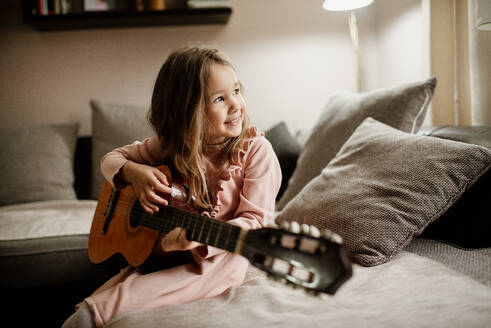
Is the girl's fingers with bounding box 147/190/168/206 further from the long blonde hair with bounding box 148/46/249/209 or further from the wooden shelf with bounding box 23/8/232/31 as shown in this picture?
the wooden shelf with bounding box 23/8/232/31

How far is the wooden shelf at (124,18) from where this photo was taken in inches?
87.4

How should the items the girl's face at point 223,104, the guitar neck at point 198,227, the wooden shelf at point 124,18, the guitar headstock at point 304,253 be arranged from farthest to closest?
1. the wooden shelf at point 124,18
2. the girl's face at point 223,104
3. the guitar neck at point 198,227
4. the guitar headstock at point 304,253

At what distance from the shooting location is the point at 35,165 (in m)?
2.05

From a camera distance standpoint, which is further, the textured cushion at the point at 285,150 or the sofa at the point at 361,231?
the textured cushion at the point at 285,150

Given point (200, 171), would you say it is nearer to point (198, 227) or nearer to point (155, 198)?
point (155, 198)

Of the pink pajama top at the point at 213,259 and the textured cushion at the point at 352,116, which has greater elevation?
the textured cushion at the point at 352,116

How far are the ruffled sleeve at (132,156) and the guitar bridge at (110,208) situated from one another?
0.03 metres

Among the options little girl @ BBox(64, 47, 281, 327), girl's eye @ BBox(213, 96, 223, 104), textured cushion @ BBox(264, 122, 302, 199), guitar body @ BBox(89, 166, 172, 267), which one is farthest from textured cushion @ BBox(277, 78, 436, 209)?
guitar body @ BBox(89, 166, 172, 267)

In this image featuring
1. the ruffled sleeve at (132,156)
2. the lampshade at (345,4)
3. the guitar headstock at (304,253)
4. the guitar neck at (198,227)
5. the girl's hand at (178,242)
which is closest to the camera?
the guitar headstock at (304,253)

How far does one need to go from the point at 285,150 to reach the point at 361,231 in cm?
93

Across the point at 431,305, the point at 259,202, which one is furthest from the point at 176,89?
the point at 431,305

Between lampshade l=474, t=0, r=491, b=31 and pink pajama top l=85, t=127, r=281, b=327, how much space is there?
77 centimetres

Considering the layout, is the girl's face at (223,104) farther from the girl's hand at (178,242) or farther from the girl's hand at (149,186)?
the girl's hand at (178,242)

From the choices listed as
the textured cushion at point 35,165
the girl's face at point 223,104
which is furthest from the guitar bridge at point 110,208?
the textured cushion at point 35,165
